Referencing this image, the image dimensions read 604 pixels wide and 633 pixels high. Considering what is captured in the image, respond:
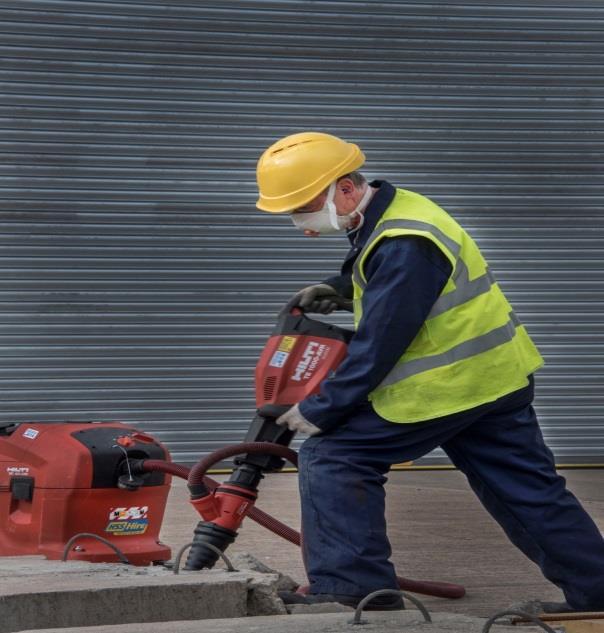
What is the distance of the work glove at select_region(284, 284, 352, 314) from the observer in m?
4.59

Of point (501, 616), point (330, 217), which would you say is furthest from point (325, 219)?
point (501, 616)

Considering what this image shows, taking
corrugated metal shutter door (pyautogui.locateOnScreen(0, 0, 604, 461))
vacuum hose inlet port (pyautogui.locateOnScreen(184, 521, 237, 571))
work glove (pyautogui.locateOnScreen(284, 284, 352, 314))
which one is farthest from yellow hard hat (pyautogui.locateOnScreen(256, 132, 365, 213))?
corrugated metal shutter door (pyautogui.locateOnScreen(0, 0, 604, 461))

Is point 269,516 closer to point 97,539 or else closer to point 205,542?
point 205,542

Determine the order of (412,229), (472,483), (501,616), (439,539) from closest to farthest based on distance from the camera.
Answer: (501,616)
(412,229)
(472,483)
(439,539)

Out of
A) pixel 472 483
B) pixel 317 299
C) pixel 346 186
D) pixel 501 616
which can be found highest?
pixel 346 186

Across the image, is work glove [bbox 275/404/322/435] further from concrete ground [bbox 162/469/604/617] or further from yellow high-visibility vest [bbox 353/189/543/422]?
concrete ground [bbox 162/469/604/617]

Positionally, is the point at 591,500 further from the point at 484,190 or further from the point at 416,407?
the point at 416,407

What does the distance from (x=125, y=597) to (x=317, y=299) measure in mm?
1343

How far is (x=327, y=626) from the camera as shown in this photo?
3.36 metres

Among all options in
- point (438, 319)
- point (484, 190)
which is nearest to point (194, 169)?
point (484, 190)

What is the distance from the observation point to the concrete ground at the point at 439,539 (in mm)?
5152

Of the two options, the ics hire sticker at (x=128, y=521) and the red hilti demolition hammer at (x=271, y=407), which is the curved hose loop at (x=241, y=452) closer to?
the red hilti demolition hammer at (x=271, y=407)

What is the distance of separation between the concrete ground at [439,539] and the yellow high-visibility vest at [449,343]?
35.7 inches

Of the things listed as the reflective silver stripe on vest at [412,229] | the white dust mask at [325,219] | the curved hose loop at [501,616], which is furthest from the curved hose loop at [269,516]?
the curved hose loop at [501,616]
